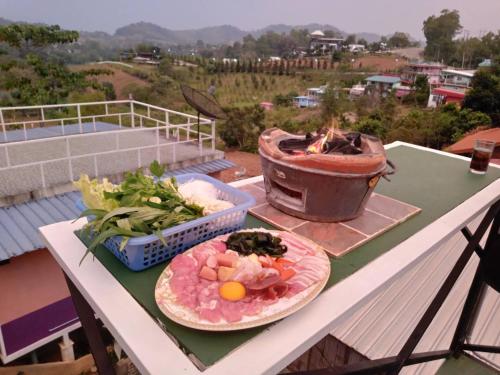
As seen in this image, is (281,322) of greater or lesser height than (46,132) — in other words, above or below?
above

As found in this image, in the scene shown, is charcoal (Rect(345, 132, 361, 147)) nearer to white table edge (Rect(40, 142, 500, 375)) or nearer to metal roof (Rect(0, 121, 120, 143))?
white table edge (Rect(40, 142, 500, 375))

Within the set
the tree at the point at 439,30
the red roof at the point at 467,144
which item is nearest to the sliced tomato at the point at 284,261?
the red roof at the point at 467,144

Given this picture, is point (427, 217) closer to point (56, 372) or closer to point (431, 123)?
point (56, 372)

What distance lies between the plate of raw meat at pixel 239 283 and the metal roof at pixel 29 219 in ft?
9.53

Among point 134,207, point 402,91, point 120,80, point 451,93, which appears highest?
point 134,207

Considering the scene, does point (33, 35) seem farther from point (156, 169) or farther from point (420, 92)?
point (420, 92)

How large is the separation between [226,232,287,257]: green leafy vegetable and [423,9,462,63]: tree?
184 ft

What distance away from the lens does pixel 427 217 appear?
1401 millimetres

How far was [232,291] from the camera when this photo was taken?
2.63 ft

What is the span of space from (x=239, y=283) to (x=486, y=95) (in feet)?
70.1

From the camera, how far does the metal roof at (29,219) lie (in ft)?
11.1

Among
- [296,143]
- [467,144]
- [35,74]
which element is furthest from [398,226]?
[35,74]

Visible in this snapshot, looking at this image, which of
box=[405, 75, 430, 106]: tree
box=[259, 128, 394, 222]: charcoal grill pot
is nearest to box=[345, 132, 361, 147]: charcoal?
box=[259, 128, 394, 222]: charcoal grill pot

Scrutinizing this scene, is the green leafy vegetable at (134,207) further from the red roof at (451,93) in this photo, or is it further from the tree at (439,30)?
the tree at (439,30)
